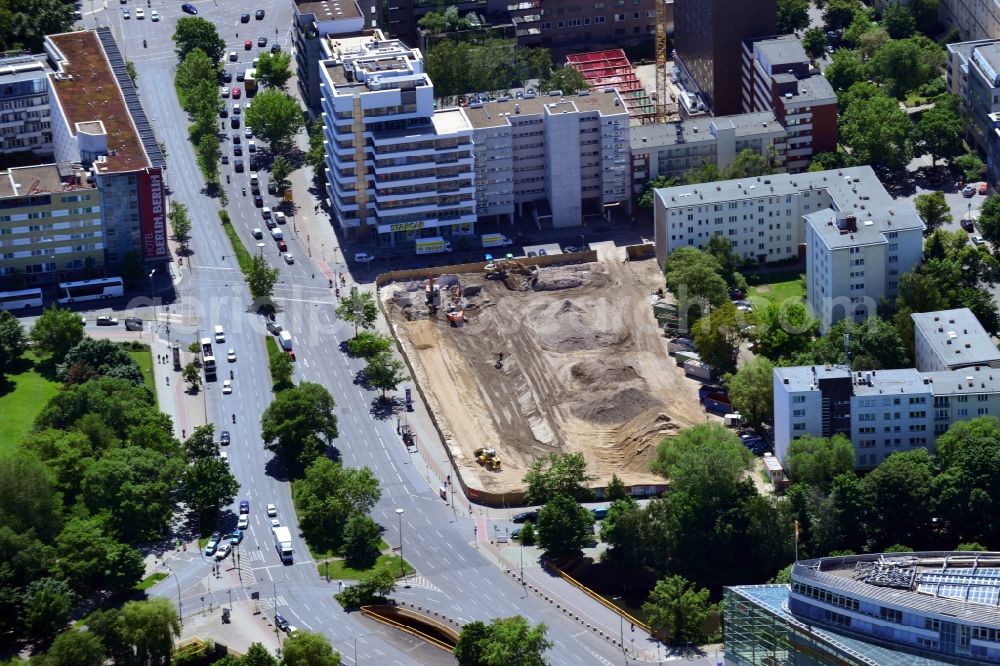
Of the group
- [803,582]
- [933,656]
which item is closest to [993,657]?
[933,656]

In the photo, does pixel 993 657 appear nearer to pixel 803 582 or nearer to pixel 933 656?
pixel 933 656

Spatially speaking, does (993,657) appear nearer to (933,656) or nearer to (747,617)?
(933,656)

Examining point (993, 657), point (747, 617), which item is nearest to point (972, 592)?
point (993, 657)

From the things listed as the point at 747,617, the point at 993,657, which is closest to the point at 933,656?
the point at 993,657
